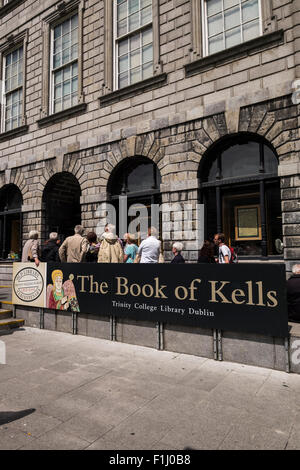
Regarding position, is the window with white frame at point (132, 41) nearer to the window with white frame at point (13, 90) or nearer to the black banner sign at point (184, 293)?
the window with white frame at point (13, 90)

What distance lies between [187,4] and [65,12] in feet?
19.5

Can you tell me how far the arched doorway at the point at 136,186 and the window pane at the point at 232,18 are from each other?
4492 millimetres

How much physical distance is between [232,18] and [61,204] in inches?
364

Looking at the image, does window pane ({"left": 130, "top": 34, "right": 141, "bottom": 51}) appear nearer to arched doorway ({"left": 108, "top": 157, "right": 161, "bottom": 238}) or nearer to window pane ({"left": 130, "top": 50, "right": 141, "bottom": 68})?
window pane ({"left": 130, "top": 50, "right": 141, "bottom": 68})

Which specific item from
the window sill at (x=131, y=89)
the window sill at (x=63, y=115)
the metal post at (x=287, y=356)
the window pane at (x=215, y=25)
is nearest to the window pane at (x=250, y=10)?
the window pane at (x=215, y=25)

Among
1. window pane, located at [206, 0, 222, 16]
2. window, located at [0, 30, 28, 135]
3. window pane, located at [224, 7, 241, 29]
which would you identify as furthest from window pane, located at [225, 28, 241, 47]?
window, located at [0, 30, 28, 135]

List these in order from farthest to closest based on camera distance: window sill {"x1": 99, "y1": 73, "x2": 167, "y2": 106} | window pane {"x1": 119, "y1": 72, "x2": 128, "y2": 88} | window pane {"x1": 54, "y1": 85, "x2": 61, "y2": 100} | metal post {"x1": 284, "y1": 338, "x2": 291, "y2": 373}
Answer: window pane {"x1": 54, "y1": 85, "x2": 61, "y2": 100} < window pane {"x1": 119, "y1": 72, "x2": 128, "y2": 88} < window sill {"x1": 99, "y1": 73, "x2": 167, "y2": 106} < metal post {"x1": 284, "y1": 338, "x2": 291, "y2": 373}

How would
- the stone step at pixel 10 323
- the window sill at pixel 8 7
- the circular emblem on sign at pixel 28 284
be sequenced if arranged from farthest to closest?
the window sill at pixel 8 7 → the circular emblem on sign at pixel 28 284 → the stone step at pixel 10 323

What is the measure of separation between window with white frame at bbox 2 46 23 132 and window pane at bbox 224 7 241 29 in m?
9.75

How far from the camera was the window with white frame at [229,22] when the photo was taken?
27.3 feet

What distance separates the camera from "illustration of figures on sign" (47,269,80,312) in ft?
21.1

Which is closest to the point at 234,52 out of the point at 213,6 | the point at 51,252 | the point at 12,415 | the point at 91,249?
the point at 213,6
